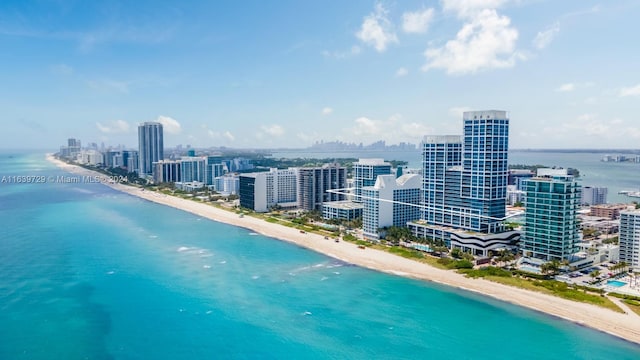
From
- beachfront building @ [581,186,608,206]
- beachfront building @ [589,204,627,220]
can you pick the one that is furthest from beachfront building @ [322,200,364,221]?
beachfront building @ [581,186,608,206]

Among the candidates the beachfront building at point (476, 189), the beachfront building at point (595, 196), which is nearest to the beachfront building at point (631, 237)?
the beachfront building at point (476, 189)

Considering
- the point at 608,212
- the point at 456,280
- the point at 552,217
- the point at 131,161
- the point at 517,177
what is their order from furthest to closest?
the point at 131,161, the point at 517,177, the point at 608,212, the point at 552,217, the point at 456,280

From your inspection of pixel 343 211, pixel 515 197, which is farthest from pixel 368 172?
pixel 515 197

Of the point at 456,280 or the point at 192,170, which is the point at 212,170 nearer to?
the point at 192,170

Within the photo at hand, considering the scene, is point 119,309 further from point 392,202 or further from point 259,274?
point 392,202

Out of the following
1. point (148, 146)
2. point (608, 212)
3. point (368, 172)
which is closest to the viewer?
point (608, 212)

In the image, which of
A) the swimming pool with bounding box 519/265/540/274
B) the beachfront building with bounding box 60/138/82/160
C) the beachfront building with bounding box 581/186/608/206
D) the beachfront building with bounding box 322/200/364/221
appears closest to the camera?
the swimming pool with bounding box 519/265/540/274

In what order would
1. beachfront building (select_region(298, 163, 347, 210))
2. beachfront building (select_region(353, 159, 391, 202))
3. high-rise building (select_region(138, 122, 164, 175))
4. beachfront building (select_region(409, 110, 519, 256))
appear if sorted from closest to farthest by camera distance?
beachfront building (select_region(409, 110, 519, 256)) < beachfront building (select_region(353, 159, 391, 202)) < beachfront building (select_region(298, 163, 347, 210)) < high-rise building (select_region(138, 122, 164, 175))

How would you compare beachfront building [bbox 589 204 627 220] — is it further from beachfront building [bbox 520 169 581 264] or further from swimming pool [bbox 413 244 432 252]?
swimming pool [bbox 413 244 432 252]
